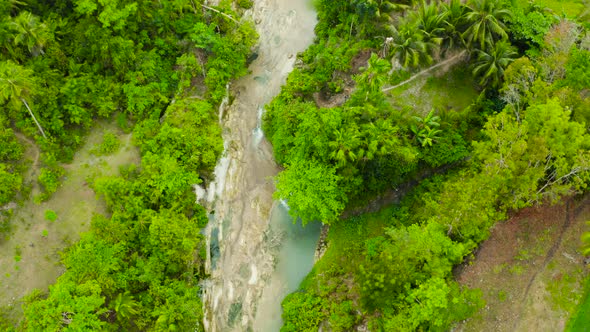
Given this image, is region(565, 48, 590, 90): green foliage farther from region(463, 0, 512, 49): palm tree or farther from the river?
the river

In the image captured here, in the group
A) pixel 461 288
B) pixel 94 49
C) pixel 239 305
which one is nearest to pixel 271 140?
pixel 239 305

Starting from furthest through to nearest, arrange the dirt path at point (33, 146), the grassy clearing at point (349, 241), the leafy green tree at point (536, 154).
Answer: the dirt path at point (33, 146) < the grassy clearing at point (349, 241) < the leafy green tree at point (536, 154)

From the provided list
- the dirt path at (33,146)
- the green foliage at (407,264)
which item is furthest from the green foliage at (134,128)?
the green foliage at (407,264)

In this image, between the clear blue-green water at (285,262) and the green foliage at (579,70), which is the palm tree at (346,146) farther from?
the green foliage at (579,70)

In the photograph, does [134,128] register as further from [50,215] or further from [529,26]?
[529,26]

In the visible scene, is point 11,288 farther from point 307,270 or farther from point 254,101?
point 254,101

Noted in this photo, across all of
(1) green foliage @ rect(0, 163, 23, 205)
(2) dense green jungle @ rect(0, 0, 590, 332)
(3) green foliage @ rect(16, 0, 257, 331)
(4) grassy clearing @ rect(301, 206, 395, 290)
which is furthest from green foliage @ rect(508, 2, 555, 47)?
(1) green foliage @ rect(0, 163, 23, 205)
